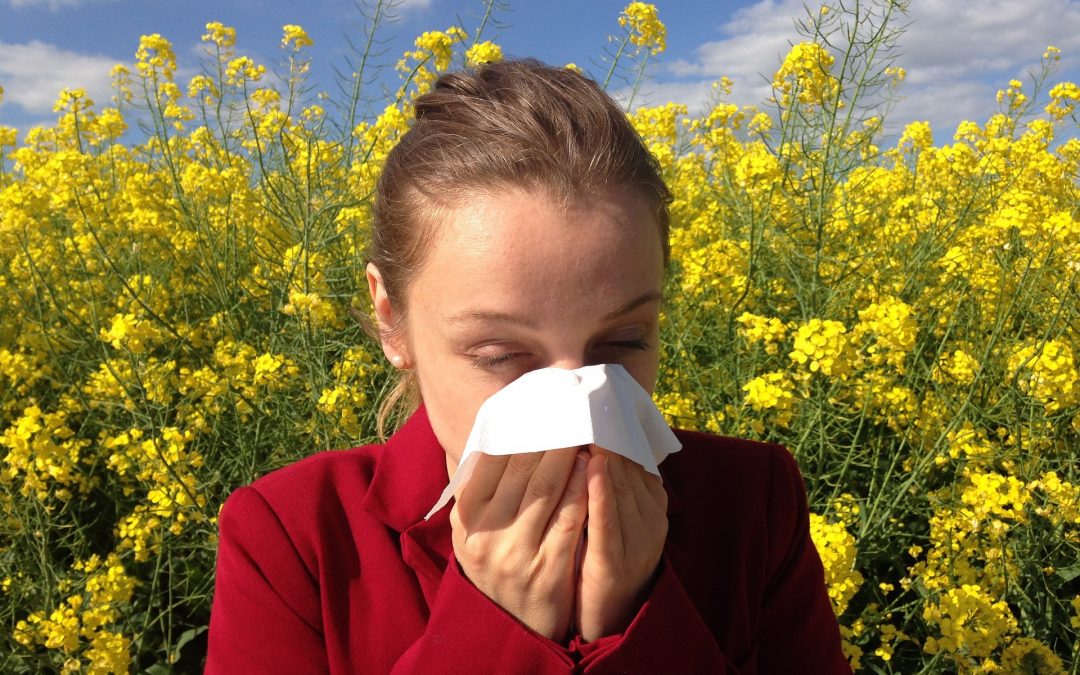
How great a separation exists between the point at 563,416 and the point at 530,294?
0.47 ft

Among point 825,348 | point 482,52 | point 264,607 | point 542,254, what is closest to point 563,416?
point 542,254

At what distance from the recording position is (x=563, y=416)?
90cm

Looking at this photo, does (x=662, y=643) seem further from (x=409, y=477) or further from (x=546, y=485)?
(x=409, y=477)

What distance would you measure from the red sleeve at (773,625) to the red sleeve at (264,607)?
0.36m

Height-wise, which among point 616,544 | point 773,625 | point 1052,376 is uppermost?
point 616,544

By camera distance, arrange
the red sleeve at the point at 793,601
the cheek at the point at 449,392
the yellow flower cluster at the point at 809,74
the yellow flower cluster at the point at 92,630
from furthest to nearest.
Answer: the yellow flower cluster at the point at 809,74, the yellow flower cluster at the point at 92,630, the red sleeve at the point at 793,601, the cheek at the point at 449,392

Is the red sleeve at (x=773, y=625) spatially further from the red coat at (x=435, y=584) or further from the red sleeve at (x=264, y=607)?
the red sleeve at (x=264, y=607)

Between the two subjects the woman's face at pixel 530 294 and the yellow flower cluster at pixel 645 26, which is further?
the yellow flower cluster at pixel 645 26

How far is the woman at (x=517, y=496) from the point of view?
3.18 ft

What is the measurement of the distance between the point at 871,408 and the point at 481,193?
173 centimetres

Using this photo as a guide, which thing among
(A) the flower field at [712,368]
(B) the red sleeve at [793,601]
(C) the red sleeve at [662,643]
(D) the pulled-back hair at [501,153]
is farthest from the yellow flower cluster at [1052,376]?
(C) the red sleeve at [662,643]

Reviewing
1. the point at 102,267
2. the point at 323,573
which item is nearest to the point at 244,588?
the point at 323,573

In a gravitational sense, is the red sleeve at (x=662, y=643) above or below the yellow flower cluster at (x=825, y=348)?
below

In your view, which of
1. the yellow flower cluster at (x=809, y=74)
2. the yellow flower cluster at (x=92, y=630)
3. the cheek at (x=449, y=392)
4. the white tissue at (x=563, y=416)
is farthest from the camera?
the yellow flower cluster at (x=809, y=74)
